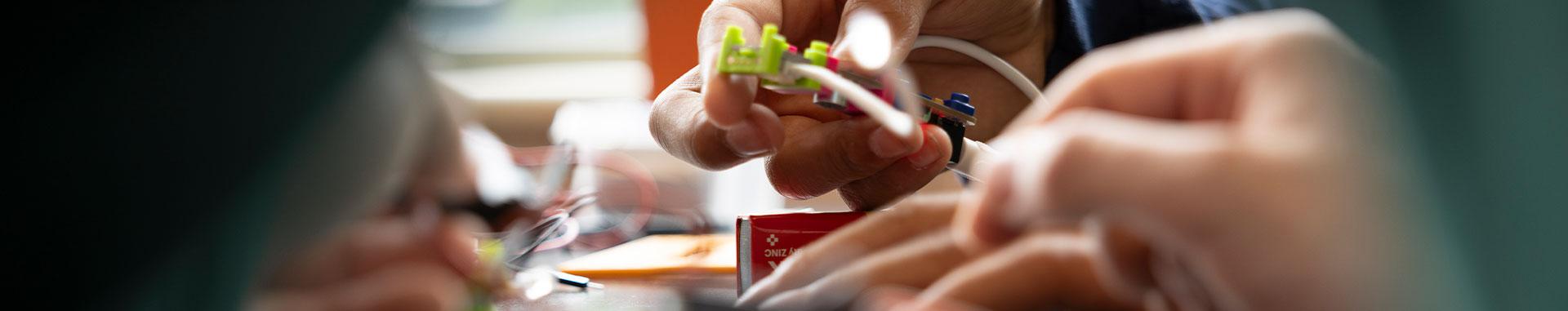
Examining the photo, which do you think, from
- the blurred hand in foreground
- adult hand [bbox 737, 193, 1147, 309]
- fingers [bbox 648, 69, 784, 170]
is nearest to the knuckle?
fingers [bbox 648, 69, 784, 170]

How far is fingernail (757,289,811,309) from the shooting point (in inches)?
17.1

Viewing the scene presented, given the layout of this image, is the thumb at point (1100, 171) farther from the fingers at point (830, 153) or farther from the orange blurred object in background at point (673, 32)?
the orange blurred object in background at point (673, 32)

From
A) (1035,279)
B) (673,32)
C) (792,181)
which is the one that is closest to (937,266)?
(1035,279)

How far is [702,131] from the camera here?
606 mm

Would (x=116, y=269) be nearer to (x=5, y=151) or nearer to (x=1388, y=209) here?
(x=5, y=151)

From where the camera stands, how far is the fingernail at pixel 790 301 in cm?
43

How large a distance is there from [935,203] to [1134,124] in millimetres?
227

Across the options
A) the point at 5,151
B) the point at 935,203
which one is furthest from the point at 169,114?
the point at 935,203

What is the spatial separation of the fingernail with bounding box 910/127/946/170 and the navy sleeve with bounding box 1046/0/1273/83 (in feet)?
0.91

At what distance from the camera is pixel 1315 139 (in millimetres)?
199

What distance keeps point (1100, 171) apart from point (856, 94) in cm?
16

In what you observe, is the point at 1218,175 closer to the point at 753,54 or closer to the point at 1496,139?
the point at 1496,139

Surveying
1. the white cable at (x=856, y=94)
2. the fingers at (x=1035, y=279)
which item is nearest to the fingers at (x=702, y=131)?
the white cable at (x=856, y=94)

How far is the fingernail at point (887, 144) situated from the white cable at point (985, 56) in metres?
0.14
